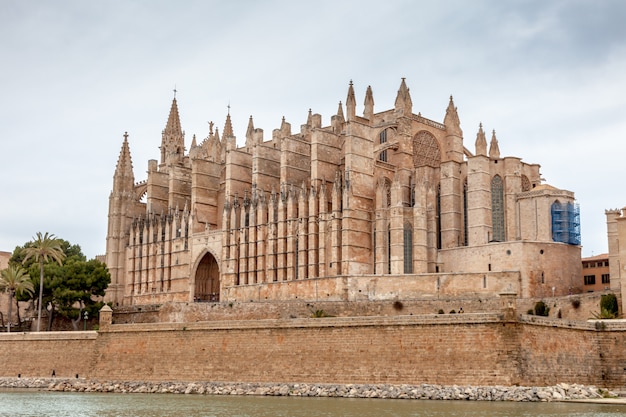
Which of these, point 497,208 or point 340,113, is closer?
point 497,208

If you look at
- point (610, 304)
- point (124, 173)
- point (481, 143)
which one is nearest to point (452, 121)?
point (481, 143)

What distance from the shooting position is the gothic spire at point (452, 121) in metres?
55.0

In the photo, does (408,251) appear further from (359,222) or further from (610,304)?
(610,304)

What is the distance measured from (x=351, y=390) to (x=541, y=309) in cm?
1231

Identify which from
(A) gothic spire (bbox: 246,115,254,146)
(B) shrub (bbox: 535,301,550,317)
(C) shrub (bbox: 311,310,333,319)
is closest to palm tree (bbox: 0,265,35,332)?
(C) shrub (bbox: 311,310,333,319)

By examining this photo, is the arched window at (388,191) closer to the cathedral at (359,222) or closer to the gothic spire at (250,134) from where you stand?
the cathedral at (359,222)

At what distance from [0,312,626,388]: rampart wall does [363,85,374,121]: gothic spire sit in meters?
20.7

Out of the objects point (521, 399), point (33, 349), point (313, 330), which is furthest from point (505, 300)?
point (33, 349)

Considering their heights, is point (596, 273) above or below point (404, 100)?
below

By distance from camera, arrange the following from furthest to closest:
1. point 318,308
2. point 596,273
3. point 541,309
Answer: point 596,273, point 318,308, point 541,309

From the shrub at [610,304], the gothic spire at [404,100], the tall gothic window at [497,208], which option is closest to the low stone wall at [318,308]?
the shrub at [610,304]

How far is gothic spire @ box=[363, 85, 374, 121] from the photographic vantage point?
5459cm

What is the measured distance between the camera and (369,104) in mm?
54906

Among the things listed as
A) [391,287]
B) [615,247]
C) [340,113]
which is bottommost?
[391,287]
